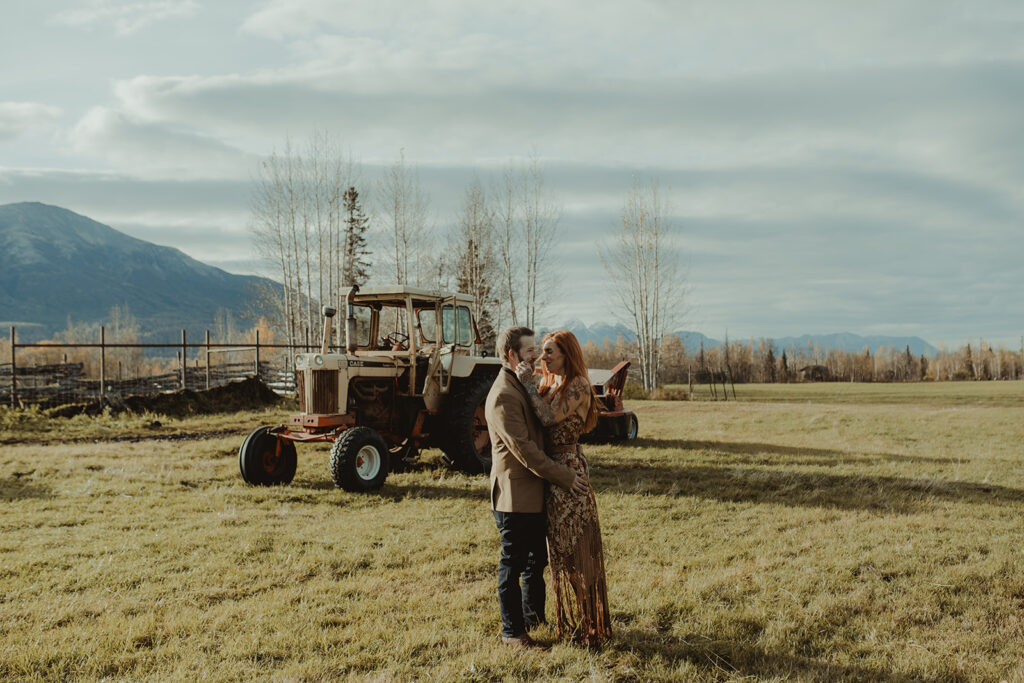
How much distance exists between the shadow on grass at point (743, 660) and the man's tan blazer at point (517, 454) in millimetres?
1091

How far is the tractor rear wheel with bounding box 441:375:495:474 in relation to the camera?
33.4 feet

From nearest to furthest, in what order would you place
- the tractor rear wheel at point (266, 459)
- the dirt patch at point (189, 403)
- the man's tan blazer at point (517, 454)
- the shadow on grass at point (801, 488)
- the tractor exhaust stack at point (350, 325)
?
the man's tan blazer at point (517, 454), the shadow on grass at point (801, 488), the tractor rear wheel at point (266, 459), the tractor exhaust stack at point (350, 325), the dirt patch at point (189, 403)

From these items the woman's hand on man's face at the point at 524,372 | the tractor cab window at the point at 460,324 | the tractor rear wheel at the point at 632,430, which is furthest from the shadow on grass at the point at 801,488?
the woman's hand on man's face at the point at 524,372

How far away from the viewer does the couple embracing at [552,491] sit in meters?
4.07

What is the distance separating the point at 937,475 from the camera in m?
10.6

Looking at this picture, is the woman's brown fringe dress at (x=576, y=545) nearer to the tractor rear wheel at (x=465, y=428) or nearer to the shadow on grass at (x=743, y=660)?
the shadow on grass at (x=743, y=660)

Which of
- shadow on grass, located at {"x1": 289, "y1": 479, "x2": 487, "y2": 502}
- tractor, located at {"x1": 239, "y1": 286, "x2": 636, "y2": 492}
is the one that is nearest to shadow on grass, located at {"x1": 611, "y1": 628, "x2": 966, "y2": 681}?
shadow on grass, located at {"x1": 289, "y1": 479, "x2": 487, "y2": 502}

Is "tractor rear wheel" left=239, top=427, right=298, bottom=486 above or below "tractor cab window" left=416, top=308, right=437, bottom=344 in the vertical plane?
below

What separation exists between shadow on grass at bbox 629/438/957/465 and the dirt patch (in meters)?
12.9

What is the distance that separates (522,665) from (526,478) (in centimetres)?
102

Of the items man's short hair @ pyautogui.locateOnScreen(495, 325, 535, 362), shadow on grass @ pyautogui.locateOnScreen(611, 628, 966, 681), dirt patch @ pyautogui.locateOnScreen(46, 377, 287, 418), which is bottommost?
shadow on grass @ pyautogui.locateOnScreen(611, 628, 966, 681)

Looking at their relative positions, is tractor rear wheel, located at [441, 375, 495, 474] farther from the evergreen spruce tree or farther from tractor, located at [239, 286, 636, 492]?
the evergreen spruce tree

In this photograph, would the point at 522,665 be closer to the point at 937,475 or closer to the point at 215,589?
the point at 215,589

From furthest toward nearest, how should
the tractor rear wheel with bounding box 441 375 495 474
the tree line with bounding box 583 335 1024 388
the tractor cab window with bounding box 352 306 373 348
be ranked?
1. the tree line with bounding box 583 335 1024 388
2. the tractor cab window with bounding box 352 306 373 348
3. the tractor rear wheel with bounding box 441 375 495 474
